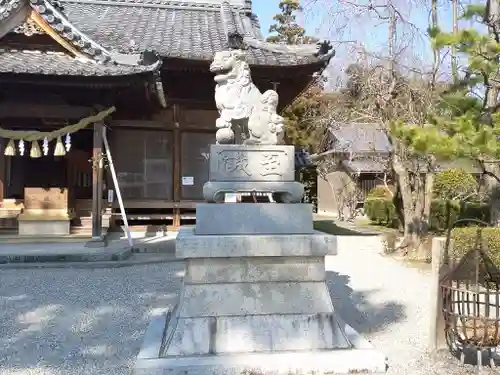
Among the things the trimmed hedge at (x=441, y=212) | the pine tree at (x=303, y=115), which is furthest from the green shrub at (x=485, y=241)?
the pine tree at (x=303, y=115)

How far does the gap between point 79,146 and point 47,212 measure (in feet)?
8.24

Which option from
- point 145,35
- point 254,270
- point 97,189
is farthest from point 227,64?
point 145,35

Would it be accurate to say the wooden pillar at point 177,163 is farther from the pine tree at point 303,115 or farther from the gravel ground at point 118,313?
the pine tree at point 303,115

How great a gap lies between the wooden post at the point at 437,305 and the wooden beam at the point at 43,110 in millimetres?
7853

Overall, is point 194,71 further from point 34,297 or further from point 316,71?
point 34,297

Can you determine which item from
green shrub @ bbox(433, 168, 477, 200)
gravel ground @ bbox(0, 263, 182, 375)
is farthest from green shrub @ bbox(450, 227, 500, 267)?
green shrub @ bbox(433, 168, 477, 200)

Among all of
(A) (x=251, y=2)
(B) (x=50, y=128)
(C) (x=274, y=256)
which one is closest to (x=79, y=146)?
(B) (x=50, y=128)

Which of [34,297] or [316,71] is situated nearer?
[34,297]

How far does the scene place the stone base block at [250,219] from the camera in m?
3.36

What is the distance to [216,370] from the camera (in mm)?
3033

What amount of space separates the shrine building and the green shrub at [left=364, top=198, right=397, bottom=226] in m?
7.97

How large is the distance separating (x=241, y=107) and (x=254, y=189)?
0.71m

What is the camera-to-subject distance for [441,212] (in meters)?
14.4

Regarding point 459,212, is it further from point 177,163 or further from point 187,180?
point 177,163
